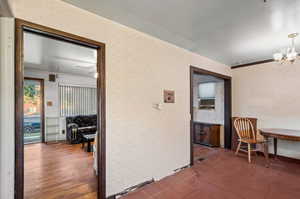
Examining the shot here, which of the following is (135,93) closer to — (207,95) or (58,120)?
(207,95)

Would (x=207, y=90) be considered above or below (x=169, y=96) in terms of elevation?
above

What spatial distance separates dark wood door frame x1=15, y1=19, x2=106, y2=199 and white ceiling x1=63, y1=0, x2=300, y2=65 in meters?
0.39

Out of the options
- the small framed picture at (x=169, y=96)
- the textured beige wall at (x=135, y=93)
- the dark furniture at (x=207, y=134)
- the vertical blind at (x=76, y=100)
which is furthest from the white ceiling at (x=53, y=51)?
the dark furniture at (x=207, y=134)

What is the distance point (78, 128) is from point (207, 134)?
425 centimetres

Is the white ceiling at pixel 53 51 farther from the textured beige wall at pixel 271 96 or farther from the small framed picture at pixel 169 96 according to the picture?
the textured beige wall at pixel 271 96

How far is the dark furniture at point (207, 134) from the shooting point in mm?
4461

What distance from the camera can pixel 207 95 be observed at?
16.5 feet

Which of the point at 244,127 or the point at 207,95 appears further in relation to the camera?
the point at 207,95

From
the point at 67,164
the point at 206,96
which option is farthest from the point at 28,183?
the point at 206,96

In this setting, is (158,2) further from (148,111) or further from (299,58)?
(299,58)

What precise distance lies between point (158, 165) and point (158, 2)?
2351mm

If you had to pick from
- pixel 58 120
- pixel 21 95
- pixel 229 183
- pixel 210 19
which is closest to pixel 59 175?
pixel 21 95

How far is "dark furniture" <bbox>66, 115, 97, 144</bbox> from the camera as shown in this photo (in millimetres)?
4879

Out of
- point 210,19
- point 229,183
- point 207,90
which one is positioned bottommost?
point 229,183
